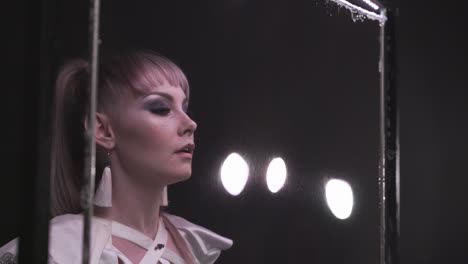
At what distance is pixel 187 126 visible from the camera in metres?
1.90

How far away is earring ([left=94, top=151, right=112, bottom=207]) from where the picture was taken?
5.64 feet

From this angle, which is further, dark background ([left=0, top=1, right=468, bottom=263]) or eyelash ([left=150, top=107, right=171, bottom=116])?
eyelash ([left=150, top=107, right=171, bottom=116])

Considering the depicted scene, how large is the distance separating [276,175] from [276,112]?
220 millimetres

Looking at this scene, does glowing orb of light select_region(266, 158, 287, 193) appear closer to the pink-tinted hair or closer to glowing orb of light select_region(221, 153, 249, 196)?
glowing orb of light select_region(221, 153, 249, 196)

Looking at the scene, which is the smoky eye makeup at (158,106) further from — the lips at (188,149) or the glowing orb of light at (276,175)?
the glowing orb of light at (276,175)

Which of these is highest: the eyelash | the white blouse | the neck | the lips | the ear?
the eyelash

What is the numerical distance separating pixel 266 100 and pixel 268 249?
0.51m

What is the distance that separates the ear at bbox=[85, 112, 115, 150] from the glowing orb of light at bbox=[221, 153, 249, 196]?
40cm

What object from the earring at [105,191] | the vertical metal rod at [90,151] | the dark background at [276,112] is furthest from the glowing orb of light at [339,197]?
the vertical metal rod at [90,151]

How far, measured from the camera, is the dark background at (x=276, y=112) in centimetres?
165

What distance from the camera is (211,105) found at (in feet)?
6.51

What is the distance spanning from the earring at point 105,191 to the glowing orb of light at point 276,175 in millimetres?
602
